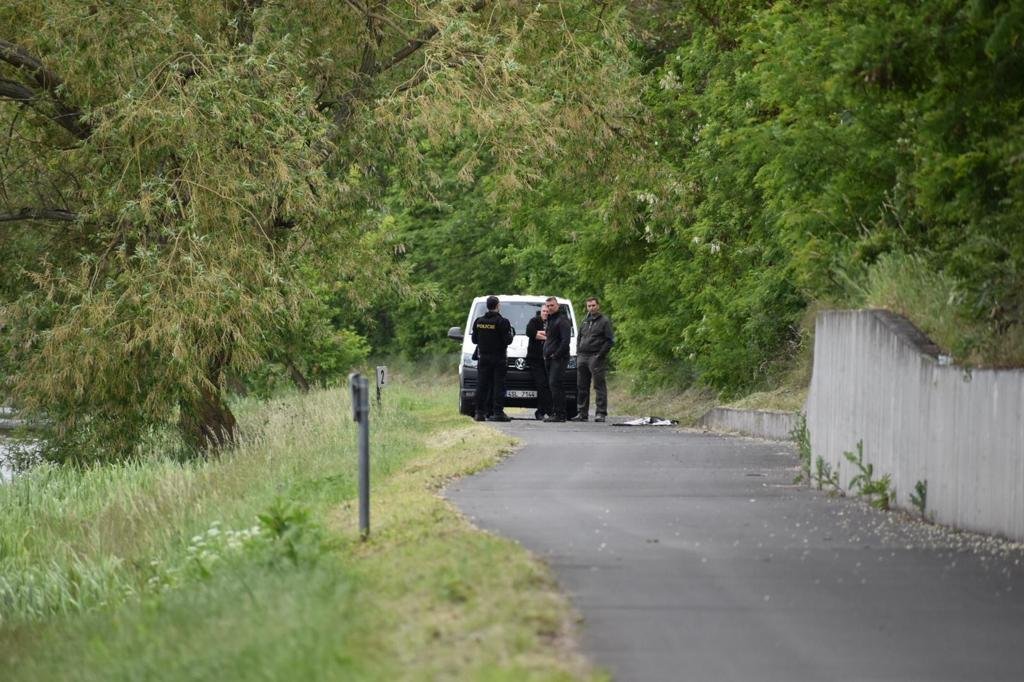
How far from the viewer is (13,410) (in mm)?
23422

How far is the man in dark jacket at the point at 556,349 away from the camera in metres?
29.2

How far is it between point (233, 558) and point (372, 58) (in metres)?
16.4

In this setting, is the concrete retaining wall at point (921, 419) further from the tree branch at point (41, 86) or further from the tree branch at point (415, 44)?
the tree branch at point (41, 86)

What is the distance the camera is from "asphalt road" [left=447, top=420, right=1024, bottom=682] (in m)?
8.13

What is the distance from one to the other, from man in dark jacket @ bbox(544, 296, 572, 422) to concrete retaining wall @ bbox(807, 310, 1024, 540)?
40.3 feet

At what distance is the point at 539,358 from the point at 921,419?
16485 millimetres

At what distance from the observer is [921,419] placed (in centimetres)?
1396

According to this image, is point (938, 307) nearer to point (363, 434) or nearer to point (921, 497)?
point (921, 497)

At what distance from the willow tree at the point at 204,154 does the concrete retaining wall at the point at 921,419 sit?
25.7 feet

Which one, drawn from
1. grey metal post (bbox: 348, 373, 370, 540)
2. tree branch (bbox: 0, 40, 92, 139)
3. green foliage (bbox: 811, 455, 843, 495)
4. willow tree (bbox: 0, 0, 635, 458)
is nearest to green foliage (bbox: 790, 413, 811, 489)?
green foliage (bbox: 811, 455, 843, 495)

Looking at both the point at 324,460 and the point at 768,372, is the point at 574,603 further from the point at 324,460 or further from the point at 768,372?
the point at 768,372

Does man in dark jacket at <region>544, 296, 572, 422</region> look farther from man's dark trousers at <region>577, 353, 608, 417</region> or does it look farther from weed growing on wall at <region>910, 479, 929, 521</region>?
weed growing on wall at <region>910, 479, 929, 521</region>

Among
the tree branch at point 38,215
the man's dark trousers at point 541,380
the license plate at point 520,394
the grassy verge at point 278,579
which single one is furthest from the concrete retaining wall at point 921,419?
the license plate at point 520,394

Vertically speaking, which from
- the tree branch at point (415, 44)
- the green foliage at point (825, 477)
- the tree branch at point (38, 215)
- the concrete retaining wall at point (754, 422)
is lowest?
the concrete retaining wall at point (754, 422)
